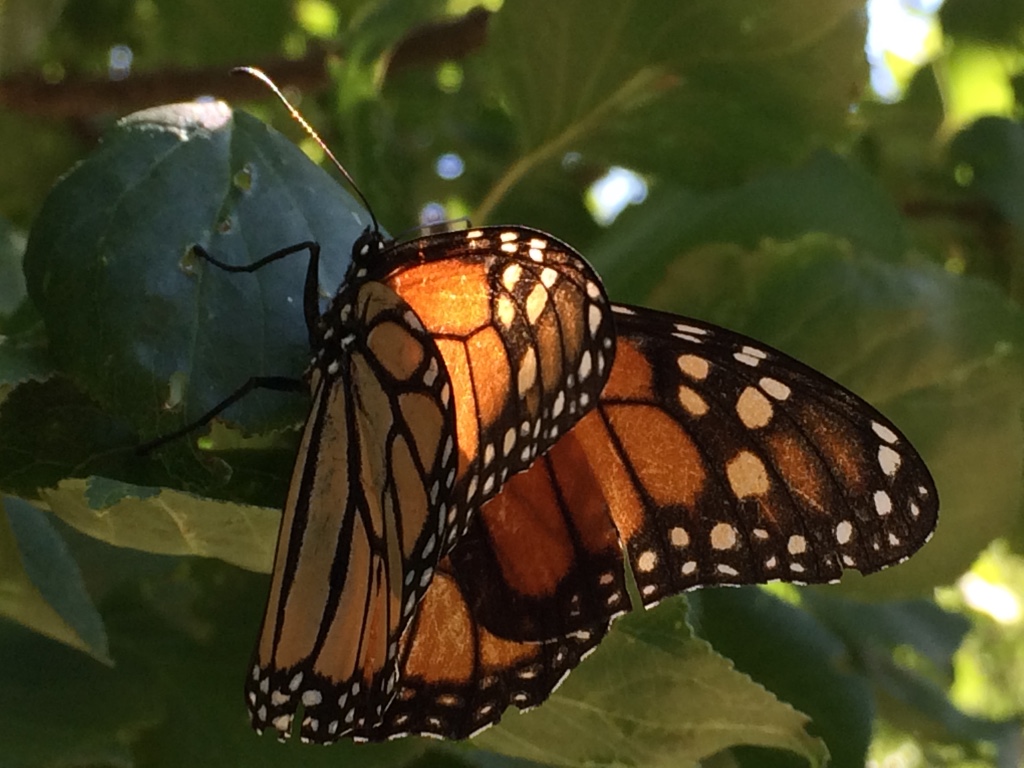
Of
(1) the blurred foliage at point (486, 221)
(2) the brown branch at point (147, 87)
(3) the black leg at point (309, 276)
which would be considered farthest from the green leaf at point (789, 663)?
(2) the brown branch at point (147, 87)

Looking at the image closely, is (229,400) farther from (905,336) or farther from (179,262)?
(905,336)

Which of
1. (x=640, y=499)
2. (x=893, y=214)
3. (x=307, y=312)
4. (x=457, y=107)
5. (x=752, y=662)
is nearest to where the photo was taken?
(x=307, y=312)

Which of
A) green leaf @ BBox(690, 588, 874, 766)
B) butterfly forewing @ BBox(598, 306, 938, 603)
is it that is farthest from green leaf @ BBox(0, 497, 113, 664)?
green leaf @ BBox(690, 588, 874, 766)

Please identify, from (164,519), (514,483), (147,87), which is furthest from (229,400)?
(147,87)

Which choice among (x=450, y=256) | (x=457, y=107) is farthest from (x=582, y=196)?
(x=450, y=256)

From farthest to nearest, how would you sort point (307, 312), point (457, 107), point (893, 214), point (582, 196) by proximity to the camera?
point (457, 107), point (582, 196), point (893, 214), point (307, 312)

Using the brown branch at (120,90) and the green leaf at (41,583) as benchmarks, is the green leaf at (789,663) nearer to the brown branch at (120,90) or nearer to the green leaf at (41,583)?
the green leaf at (41,583)

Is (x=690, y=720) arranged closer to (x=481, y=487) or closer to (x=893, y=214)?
(x=481, y=487)
